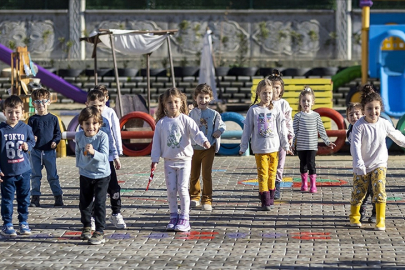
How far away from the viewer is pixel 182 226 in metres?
7.91

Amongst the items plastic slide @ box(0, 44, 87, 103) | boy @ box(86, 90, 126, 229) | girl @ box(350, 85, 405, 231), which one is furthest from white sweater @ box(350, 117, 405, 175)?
plastic slide @ box(0, 44, 87, 103)

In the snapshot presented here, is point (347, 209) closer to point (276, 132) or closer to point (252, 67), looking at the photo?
point (276, 132)

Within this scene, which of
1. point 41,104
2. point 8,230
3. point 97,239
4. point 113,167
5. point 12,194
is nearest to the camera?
point 97,239

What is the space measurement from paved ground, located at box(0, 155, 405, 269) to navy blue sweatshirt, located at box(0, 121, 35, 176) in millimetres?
660

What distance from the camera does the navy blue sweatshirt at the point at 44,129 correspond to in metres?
9.38

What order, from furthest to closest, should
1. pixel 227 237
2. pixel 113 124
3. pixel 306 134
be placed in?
pixel 306 134 → pixel 113 124 → pixel 227 237

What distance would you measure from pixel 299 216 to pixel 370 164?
1120 mm

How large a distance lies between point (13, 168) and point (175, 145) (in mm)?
1601

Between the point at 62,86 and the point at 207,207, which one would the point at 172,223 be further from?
the point at 62,86

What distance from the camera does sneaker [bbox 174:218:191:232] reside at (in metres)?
7.89

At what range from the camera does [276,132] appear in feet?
30.1

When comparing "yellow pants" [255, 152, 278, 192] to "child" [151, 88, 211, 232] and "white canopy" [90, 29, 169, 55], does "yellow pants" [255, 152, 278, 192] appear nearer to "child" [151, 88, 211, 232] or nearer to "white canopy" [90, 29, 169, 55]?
"child" [151, 88, 211, 232]

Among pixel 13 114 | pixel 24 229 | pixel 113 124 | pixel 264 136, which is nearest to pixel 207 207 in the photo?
pixel 264 136

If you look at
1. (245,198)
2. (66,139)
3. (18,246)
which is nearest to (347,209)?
(245,198)
